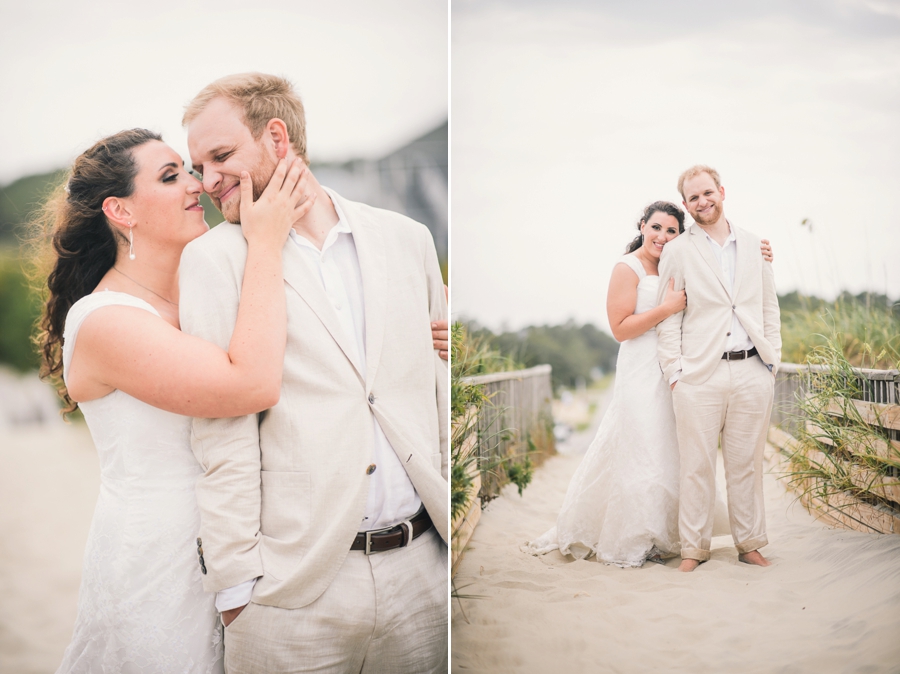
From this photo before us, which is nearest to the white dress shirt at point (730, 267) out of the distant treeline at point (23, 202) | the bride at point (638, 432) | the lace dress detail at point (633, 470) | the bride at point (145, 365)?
the bride at point (638, 432)

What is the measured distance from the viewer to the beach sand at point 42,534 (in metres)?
2.16

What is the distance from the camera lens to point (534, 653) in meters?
2.32

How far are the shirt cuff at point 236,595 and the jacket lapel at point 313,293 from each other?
627mm

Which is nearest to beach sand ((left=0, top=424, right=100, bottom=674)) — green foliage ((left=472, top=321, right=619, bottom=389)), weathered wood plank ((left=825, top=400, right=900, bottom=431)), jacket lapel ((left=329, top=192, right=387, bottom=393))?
jacket lapel ((left=329, top=192, right=387, bottom=393))

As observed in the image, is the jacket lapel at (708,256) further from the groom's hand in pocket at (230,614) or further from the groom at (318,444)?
the groom's hand in pocket at (230,614)

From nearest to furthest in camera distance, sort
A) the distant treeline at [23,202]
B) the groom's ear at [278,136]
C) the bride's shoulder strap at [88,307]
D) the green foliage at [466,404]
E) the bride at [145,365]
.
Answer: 1. the bride at [145,365]
2. the bride's shoulder strap at [88,307]
3. the groom's ear at [278,136]
4. the distant treeline at [23,202]
5. the green foliage at [466,404]

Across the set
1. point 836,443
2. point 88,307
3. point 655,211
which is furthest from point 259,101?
point 836,443

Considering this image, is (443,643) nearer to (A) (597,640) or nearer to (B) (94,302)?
(A) (597,640)

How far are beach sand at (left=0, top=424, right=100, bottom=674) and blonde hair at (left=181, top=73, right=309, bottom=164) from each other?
1107mm

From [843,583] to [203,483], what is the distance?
2.04 m

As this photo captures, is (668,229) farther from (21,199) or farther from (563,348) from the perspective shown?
(21,199)

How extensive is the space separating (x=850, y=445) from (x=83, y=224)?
252 cm

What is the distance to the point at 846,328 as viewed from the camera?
2244 millimetres

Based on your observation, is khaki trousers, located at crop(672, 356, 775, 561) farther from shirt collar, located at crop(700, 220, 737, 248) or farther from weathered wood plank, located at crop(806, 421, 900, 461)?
shirt collar, located at crop(700, 220, 737, 248)
